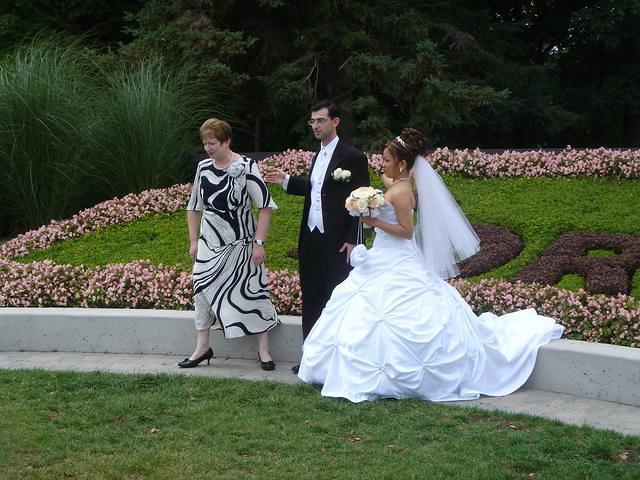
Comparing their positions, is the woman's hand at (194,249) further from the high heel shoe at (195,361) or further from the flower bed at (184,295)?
the flower bed at (184,295)

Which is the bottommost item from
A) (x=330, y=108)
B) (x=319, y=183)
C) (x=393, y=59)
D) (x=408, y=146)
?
(x=319, y=183)

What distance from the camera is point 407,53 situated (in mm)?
17672

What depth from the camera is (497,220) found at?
35.4ft

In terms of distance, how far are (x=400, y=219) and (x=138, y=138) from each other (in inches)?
255

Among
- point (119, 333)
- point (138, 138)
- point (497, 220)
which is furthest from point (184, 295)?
point (138, 138)

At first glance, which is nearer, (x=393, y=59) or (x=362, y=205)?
(x=362, y=205)

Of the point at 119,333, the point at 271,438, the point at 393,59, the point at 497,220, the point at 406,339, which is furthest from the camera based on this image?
the point at 393,59

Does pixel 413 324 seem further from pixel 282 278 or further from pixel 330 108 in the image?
pixel 282 278

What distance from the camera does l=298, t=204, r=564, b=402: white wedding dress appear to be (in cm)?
679

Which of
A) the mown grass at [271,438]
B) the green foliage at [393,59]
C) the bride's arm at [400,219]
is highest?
the green foliage at [393,59]

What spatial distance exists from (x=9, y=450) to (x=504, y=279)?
482 cm

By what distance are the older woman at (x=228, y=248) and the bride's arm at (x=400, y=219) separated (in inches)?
37.0

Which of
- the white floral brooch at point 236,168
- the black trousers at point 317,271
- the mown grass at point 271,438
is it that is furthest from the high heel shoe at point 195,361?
the white floral brooch at point 236,168

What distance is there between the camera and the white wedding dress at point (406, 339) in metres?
6.79
